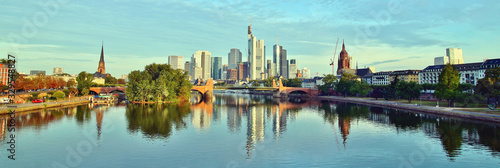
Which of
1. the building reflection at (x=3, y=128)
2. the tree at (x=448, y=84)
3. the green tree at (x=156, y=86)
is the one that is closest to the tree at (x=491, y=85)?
the tree at (x=448, y=84)

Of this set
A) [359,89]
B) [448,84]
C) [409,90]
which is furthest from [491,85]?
[359,89]

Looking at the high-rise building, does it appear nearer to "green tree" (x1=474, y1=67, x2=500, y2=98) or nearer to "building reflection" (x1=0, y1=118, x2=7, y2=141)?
"building reflection" (x1=0, y1=118, x2=7, y2=141)

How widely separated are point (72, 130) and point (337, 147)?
3506cm

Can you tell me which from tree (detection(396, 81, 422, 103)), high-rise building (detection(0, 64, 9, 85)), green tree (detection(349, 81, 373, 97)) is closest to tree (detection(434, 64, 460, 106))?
tree (detection(396, 81, 422, 103))

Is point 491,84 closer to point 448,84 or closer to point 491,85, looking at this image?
point 491,85

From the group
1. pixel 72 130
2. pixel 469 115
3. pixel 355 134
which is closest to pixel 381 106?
pixel 469 115

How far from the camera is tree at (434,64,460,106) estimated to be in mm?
67500

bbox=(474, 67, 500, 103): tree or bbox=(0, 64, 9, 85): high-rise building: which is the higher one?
bbox=(0, 64, 9, 85): high-rise building

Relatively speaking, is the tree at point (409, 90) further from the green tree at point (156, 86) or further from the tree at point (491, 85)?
the green tree at point (156, 86)

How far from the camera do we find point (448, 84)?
229 ft

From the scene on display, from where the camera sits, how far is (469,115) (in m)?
53.6

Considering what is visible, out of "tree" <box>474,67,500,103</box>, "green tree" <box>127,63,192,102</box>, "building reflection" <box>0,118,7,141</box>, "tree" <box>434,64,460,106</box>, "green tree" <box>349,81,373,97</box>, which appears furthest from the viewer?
"green tree" <box>349,81,373,97</box>

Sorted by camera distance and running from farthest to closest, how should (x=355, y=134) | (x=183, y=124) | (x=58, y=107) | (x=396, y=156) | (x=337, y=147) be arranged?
(x=58, y=107) < (x=183, y=124) < (x=355, y=134) < (x=337, y=147) < (x=396, y=156)

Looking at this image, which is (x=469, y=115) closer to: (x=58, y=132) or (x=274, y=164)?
(x=274, y=164)
